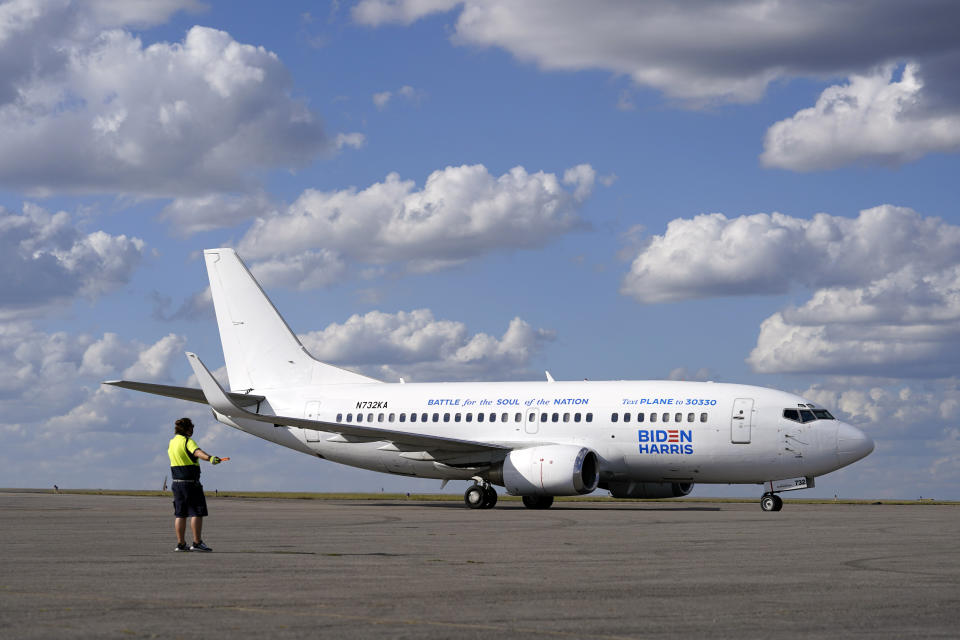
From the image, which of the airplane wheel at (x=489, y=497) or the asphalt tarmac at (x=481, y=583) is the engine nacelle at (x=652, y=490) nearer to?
the airplane wheel at (x=489, y=497)

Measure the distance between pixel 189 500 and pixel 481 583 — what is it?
6799 millimetres

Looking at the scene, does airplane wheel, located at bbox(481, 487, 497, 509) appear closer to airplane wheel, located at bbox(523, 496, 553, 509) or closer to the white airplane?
the white airplane

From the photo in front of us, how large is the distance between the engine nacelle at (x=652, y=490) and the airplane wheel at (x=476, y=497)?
4.37 m

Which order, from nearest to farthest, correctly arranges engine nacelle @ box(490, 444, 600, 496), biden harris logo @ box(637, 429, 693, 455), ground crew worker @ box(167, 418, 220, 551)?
ground crew worker @ box(167, 418, 220, 551) → engine nacelle @ box(490, 444, 600, 496) → biden harris logo @ box(637, 429, 693, 455)

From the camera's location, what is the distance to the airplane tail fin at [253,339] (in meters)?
46.9

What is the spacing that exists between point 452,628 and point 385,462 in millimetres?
34141

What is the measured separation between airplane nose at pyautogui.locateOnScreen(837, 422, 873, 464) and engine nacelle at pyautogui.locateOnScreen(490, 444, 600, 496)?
730 cm

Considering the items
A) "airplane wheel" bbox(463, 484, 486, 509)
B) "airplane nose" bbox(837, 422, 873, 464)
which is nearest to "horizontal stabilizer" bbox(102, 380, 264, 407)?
"airplane wheel" bbox(463, 484, 486, 509)

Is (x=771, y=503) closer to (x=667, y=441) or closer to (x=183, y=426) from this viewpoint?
(x=667, y=441)

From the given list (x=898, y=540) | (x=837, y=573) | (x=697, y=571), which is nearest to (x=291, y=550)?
(x=697, y=571)

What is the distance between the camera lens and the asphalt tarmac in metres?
9.98

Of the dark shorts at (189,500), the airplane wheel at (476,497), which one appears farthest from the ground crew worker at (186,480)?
the airplane wheel at (476,497)

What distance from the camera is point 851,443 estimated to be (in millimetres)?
36094

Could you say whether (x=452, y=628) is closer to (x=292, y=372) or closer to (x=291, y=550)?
(x=291, y=550)
